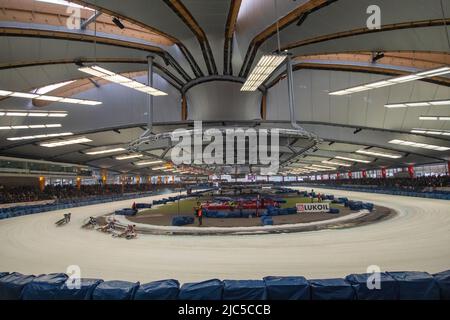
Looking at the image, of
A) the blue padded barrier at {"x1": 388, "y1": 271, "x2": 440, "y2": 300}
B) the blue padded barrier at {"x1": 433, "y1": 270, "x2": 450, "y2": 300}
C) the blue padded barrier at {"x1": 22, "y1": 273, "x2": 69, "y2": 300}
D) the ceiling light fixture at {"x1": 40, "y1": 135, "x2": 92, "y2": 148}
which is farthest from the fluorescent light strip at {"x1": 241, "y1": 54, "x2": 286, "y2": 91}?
the ceiling light fixture at {"x1": 40, "y1": 135, "x2": 92, "y2": 148}

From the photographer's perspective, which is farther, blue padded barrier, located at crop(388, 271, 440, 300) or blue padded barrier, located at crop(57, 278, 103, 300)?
blue padded barrier, located at crop(57, 278, 103, 300)

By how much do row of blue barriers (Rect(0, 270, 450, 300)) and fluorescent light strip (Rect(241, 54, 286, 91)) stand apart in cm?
766

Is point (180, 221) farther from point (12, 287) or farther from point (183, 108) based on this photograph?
point (12, 287)

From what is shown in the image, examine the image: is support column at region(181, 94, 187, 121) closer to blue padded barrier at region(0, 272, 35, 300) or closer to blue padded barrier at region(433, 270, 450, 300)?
blue padded barrier at region(0, 272, 35, 300)

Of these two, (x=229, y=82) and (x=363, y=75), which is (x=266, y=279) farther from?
(x=363, y=75)

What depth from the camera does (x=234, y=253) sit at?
447 inches

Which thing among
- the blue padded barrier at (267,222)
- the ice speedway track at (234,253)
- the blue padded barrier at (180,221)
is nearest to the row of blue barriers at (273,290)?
the ice speedway track at (234,253)

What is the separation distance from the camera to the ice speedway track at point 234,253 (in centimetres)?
909

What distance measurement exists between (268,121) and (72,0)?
62.5ft

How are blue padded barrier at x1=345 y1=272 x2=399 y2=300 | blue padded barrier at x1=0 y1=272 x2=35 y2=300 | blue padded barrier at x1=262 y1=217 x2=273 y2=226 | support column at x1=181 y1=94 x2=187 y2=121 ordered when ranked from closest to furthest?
blue padded barrier at x1=345 y1=272 x2=399 y2=300
blue padded barrier at x1=0 y1=272 x2=35 y2=300
blue padded barrier at x1=262 y1=217 x2=273 y2=226
support column at x1=181 y1=94 x2=187 y2=121

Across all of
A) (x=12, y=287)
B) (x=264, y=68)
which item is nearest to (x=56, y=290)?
(x=12, y=287)

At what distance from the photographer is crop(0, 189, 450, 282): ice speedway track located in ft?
29.8

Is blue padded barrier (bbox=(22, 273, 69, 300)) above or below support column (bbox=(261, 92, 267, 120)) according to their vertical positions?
below
